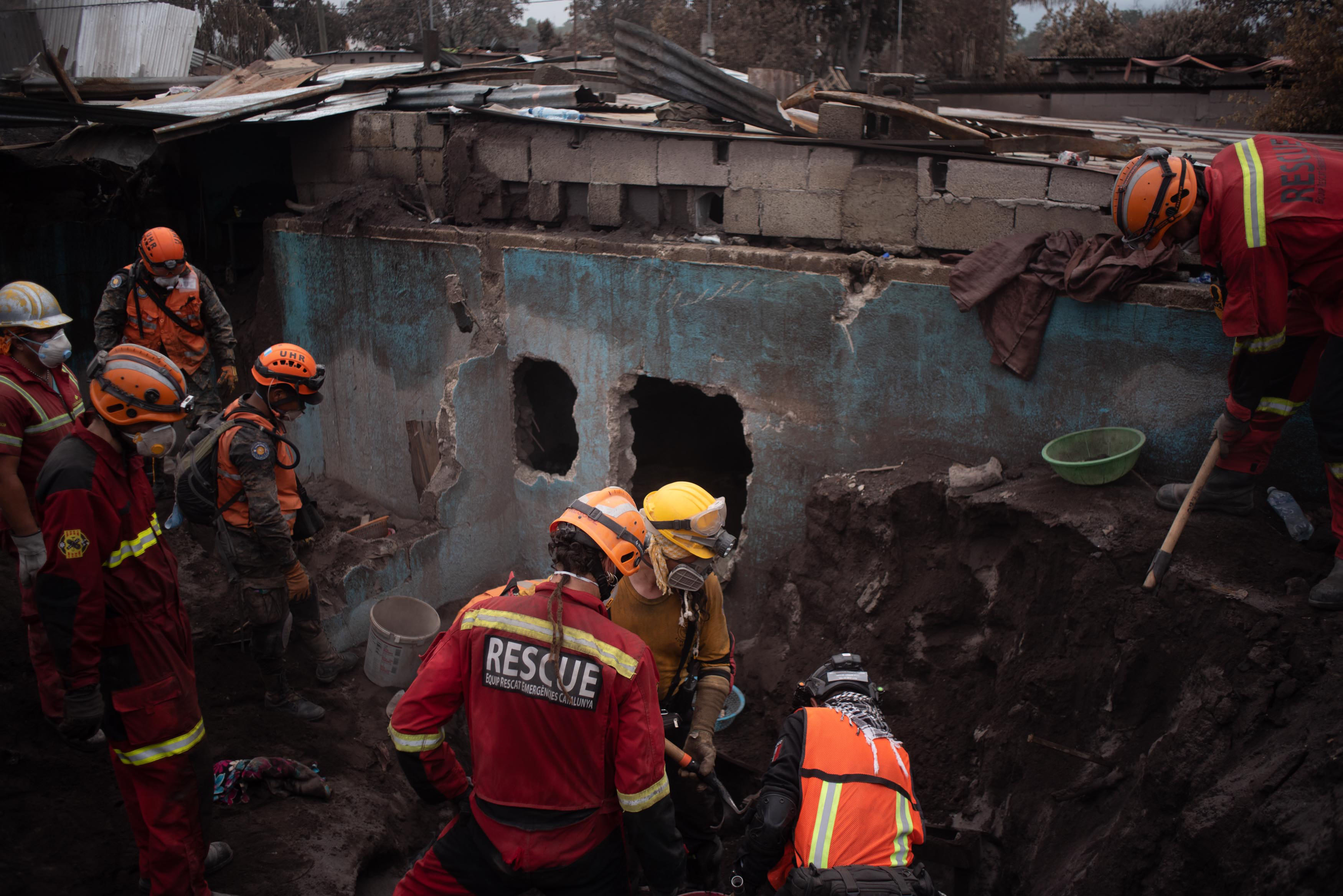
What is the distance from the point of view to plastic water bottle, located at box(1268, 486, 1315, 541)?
13.8ft

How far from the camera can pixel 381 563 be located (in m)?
6.64

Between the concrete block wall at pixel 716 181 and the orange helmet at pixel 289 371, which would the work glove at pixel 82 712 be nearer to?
the orange helmet at pixel 289 371

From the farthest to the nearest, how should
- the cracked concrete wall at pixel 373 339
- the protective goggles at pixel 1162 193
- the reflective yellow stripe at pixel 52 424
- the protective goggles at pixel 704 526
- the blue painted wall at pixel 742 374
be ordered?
the cracked concrete wall at pixel 373 339 → the blue painted wall at pixel 742 374 → the reflective yellow stripe at pixel 52 424 → the protective goggles at pixel 1162 193 → the protective goggles at pixel 704 526

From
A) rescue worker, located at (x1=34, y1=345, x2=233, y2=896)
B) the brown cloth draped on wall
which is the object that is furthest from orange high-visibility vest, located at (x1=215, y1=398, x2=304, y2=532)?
the brown cloth draped on wall

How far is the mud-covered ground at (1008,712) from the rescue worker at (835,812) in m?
1.07

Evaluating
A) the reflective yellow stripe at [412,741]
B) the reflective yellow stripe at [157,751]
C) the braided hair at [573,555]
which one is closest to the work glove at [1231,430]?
the braided hair at [573,555]

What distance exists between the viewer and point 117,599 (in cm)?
361

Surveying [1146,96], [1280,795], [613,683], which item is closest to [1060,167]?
[1280,795]

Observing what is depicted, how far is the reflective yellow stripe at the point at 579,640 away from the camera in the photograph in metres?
2.81

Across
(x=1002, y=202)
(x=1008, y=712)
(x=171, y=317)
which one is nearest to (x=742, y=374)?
(x=1002, y=202)

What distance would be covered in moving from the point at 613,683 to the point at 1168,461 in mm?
3541

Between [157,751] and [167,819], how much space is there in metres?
0.28

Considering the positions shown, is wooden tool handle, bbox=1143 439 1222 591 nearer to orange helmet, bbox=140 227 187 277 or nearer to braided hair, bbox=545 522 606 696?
braided hair, bbox=545 522 606 696

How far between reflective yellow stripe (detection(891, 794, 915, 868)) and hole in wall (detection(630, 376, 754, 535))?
4644 millimetres
